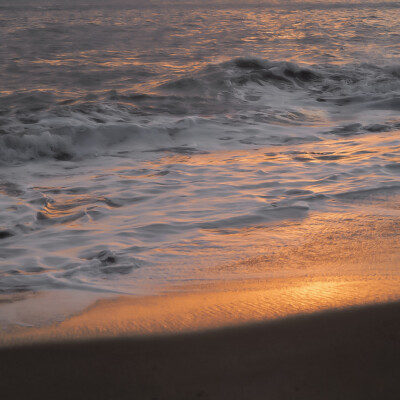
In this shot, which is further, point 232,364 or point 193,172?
point 193,172

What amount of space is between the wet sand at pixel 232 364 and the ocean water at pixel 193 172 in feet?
1.40

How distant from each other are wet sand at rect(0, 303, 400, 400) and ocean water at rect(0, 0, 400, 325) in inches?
16.8

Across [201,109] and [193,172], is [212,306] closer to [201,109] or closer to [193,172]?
[193,172]

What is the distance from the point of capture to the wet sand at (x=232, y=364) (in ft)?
5.02

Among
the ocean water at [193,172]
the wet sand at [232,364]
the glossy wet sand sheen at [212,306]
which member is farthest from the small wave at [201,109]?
the wet sand at [232,364]

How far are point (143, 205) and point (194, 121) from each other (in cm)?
341

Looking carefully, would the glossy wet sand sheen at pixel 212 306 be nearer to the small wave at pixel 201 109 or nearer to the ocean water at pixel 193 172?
the ocean water at pixel 193 172

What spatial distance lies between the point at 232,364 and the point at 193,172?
114 inches

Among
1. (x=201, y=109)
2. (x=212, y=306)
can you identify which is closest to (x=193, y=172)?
(x=212, y=306)

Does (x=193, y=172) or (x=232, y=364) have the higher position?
(x=232, y=364)

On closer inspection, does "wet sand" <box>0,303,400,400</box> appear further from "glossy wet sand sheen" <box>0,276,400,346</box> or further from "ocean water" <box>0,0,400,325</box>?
"ocean water" <box>0,0,400,325</box>

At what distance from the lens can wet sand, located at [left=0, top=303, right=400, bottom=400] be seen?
5.02 feet

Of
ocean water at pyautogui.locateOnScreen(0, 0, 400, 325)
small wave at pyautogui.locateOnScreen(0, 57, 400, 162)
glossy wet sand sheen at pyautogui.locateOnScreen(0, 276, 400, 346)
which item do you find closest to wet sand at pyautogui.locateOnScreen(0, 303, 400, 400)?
glossy wet sand sheen at pyautogui.locateOnScreen(0, 276, 400, 346)

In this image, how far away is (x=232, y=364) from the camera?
1651 millimetres
